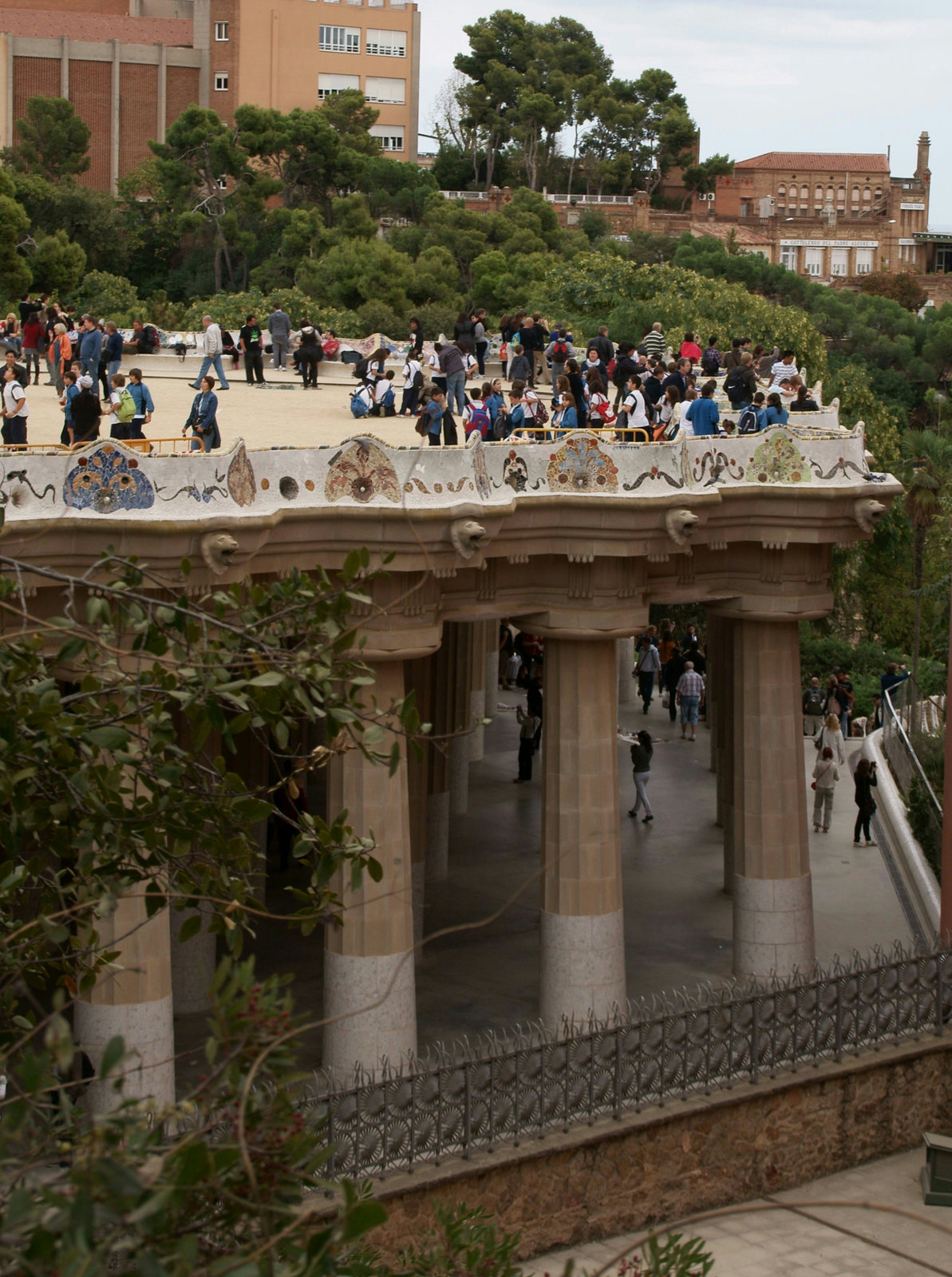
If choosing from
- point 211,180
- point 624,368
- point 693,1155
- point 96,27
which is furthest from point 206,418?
point 96,27

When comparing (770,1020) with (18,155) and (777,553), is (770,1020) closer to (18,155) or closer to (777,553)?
(777,553)

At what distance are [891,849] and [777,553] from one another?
985 cm

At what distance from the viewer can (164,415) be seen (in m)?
26.6

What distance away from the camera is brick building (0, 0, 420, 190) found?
114250mm

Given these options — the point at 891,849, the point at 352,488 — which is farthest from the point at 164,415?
the point at 891,849

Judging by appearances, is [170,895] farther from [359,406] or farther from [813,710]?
[813,710]

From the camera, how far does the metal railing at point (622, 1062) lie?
58.6 ft

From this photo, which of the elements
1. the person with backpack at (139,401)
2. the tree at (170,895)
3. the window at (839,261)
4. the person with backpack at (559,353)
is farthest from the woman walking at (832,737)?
the window at (839,261)

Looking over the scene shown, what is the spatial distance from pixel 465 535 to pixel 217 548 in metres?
2.76

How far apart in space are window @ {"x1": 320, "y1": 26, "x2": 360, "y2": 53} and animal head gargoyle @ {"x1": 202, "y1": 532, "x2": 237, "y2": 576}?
104103 mm

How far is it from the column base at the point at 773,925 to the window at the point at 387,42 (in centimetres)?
10288

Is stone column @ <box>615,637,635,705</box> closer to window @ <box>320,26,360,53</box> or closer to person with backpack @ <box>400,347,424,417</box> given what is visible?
person with backpack @ <box>400,347,424,417</box>

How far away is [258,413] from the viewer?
27.5m

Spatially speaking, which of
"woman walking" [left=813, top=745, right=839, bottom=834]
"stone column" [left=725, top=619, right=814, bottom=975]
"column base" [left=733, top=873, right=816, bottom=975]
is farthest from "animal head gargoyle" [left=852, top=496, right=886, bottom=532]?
"woman walking" [left=813, top=745, right=839, bottom=834]
